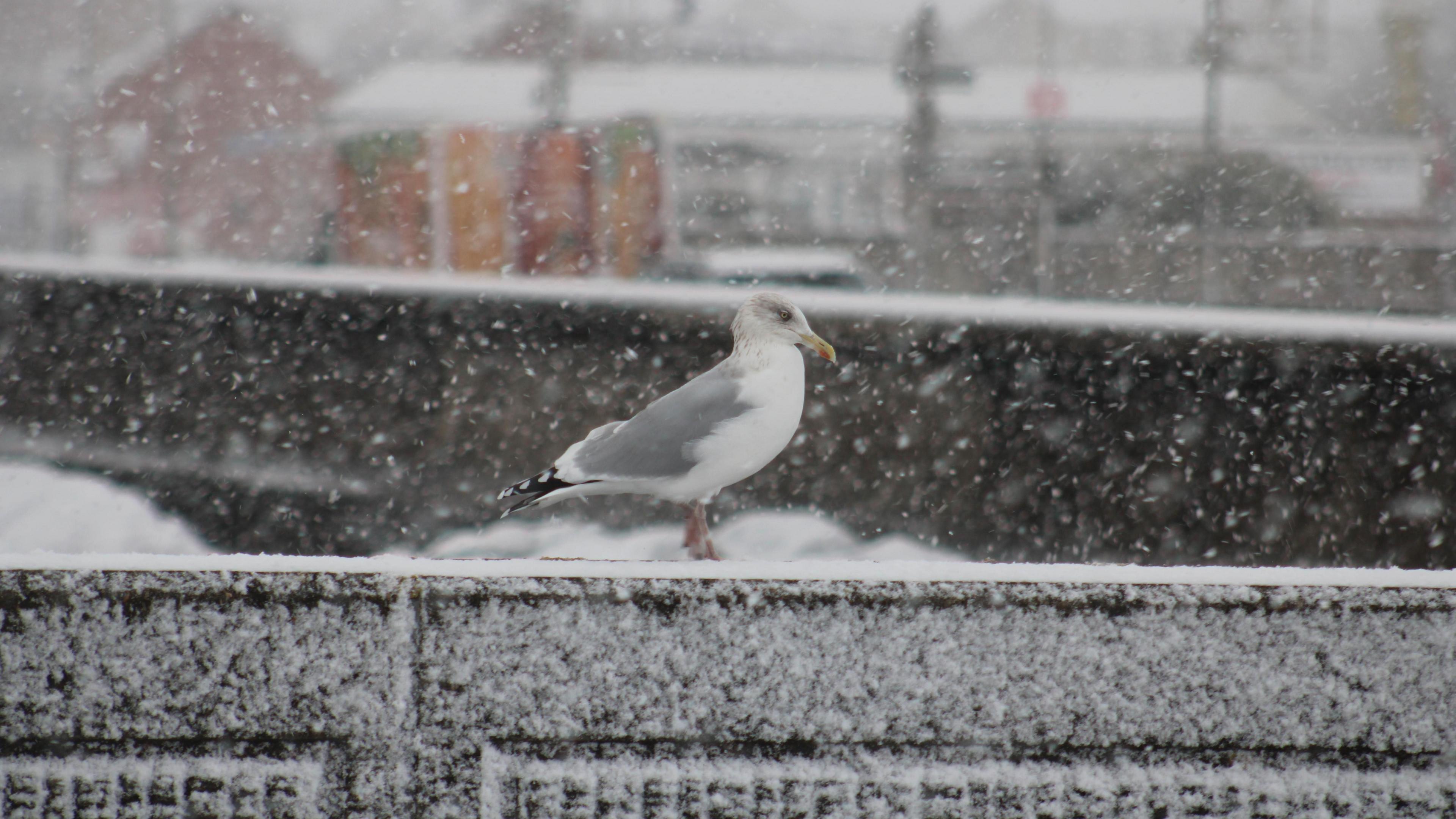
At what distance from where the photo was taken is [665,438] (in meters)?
1.85

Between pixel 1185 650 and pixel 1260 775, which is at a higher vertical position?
pixel 1185 650

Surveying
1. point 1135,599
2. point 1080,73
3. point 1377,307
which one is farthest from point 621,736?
point 1080,73

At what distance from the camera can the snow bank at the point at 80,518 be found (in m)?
3.34

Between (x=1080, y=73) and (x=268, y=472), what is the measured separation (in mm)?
24443

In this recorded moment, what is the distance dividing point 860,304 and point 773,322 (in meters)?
1.29

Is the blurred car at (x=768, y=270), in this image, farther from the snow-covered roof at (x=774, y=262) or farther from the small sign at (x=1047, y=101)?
the small sign at (x=1047, y=101)

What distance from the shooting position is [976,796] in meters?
1.53

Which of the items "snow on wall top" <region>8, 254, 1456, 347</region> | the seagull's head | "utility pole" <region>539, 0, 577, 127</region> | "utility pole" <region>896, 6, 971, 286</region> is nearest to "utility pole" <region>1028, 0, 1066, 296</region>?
"utility pole" <region>896, 6, 971, 286</region>

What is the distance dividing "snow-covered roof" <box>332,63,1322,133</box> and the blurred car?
446 cm

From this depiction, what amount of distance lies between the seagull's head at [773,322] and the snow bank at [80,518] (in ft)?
7.03

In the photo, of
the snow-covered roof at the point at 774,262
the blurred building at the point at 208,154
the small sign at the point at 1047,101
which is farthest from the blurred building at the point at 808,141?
the blurred building at the point at 208,154

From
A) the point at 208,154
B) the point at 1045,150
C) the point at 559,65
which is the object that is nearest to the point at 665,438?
the point at 1045,150

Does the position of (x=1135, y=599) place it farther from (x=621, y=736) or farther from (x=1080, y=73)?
(x=1080, y=73)

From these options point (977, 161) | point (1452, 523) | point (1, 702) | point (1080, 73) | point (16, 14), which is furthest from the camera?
point (16, 14)
